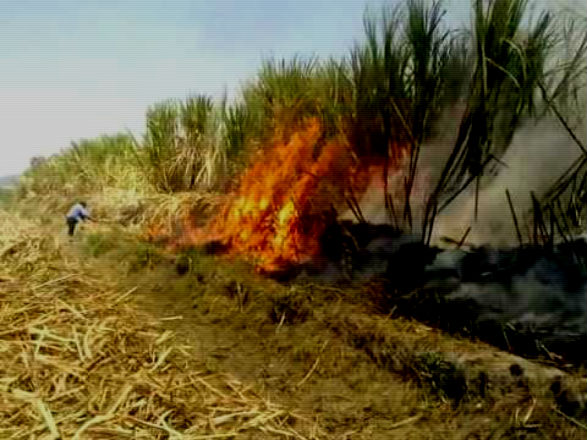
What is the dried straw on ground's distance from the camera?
2.89 m

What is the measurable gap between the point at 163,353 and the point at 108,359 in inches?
14.0

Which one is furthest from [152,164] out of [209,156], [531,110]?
[531,110]

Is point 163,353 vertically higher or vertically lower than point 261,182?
lower

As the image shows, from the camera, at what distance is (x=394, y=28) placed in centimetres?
587

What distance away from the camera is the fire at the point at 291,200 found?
6.29 metres

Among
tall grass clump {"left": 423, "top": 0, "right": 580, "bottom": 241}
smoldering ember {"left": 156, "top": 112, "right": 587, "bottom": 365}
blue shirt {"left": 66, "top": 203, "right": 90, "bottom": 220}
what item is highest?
tall grass clump {"left": 423, "top": 0, "right": 580, "bottom": 241}

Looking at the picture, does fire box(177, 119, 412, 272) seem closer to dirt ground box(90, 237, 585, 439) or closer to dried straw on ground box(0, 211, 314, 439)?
dirt ground box(90, 237, 585, 439)

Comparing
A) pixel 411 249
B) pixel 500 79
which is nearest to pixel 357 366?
pixel 411 249

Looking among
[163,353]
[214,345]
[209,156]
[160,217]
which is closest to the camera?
[163,353]

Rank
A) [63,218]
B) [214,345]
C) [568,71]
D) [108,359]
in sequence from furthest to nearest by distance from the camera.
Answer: [63,218] < [214,345] < [568,71] < [108,359]

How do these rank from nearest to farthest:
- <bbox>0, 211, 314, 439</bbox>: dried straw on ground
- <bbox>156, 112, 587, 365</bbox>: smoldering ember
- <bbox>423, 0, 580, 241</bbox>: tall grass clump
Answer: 1. <bbox>0, 211, 314, 439</bbox>: dried straw on ground
2. <bbox>156, 112, 587, 365</bbox>: smoldering ember
3. <bbox>423, 0, 580, 241</bbox>: tall grass clump

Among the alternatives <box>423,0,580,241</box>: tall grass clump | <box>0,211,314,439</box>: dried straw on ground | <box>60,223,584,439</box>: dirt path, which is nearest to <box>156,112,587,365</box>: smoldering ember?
<box>423,0,580,241</box>: tall grass clump

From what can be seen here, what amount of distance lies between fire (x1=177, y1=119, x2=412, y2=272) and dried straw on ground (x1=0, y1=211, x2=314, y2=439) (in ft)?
6.63

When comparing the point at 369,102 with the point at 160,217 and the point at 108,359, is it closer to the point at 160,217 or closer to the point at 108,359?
the point at 108,359
